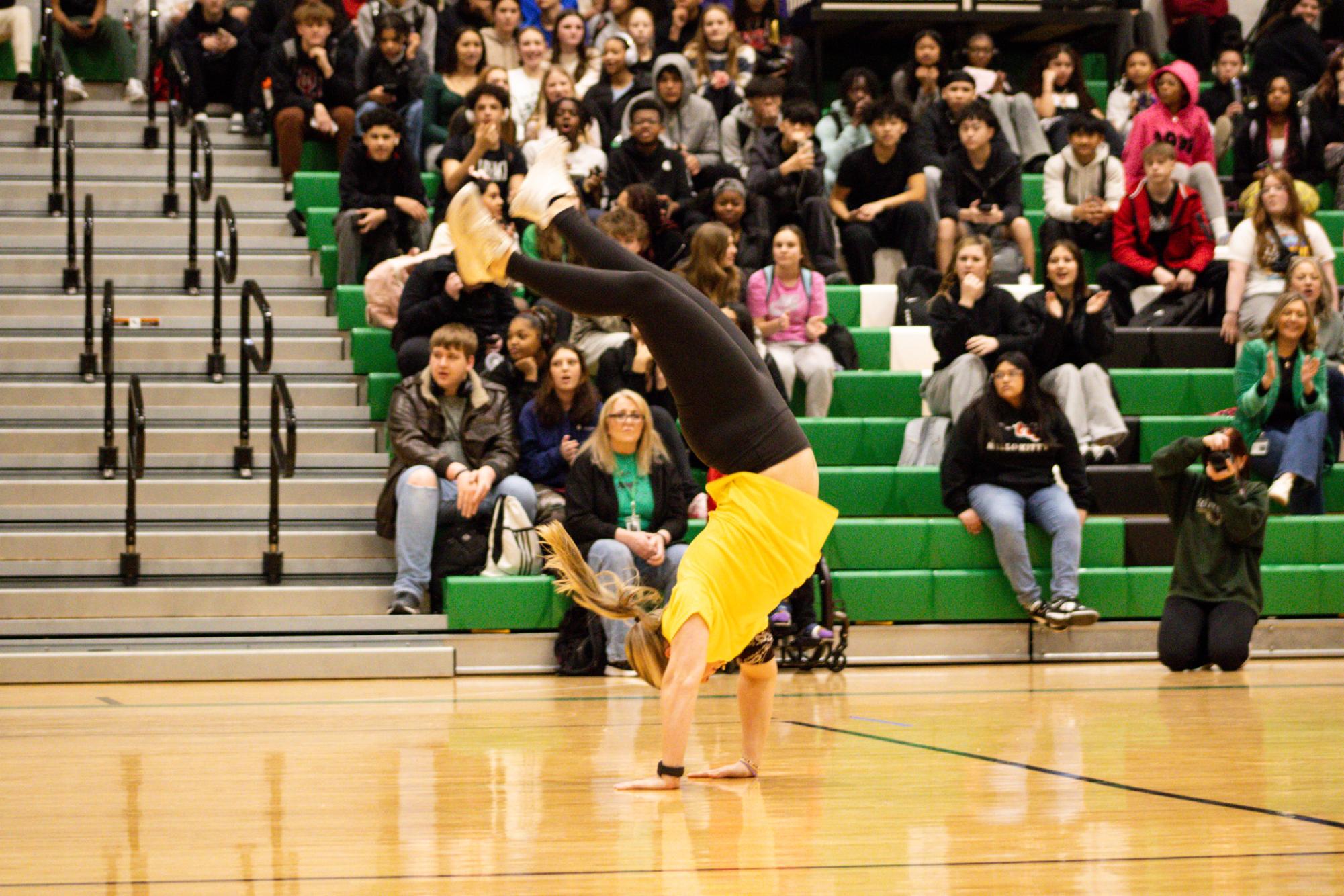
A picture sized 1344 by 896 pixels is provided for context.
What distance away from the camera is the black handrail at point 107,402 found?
780 centimetres

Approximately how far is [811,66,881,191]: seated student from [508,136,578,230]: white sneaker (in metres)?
5.68

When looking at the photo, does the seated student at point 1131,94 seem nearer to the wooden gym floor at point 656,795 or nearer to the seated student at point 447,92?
the seated student at point 447,92

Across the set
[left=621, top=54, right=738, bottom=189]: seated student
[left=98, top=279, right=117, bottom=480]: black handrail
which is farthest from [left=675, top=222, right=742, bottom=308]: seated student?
[left=98, top=279, right=117, bottom=480]: black handrail

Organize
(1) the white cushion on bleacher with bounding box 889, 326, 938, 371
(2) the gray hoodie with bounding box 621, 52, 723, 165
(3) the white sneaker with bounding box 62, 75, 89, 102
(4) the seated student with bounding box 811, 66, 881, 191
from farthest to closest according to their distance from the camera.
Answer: (3) the white sneaker with bounding box 62, 75, 89, 102 < (4) the seated student with bounding box 811, 66, 881, 191 < (2) the gray hoodie with bounding box 621, 52, 723, 165 < (1) the white cushion on bleacher with bounding box 889, 326, 938, 371

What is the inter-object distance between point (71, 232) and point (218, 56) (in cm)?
222

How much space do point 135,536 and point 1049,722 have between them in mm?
4269

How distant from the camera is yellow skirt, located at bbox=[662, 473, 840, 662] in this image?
12.8 ft

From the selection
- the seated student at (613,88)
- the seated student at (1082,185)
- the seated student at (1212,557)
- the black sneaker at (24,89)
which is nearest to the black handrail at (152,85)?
the black sneaker at (24,89)

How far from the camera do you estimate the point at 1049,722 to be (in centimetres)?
521

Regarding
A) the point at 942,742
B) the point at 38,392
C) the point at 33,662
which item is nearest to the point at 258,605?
the point at 33,662

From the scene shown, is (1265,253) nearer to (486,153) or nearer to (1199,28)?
(1199,28)

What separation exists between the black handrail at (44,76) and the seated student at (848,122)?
4178mm

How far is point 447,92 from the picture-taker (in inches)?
389

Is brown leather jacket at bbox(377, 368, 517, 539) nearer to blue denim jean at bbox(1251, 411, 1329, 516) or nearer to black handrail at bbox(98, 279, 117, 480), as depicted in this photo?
black handrail at bbox(98, 279, 117, 480)
